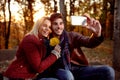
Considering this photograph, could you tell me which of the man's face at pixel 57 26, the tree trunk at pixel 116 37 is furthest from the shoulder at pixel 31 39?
the tree trunk at pixel 116 37

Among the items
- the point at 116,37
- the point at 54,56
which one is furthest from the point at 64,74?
the point at 116,37

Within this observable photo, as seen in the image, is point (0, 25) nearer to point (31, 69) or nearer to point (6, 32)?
point (6, 32)

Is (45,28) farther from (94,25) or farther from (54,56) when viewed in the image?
(94,25)

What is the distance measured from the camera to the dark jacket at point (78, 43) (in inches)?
172

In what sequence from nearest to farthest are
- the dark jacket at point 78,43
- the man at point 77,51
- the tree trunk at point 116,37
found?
the man at point 77,51
the dark jacket at point 78,43
the tree trunk at point 116,37

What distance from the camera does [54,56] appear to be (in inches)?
156

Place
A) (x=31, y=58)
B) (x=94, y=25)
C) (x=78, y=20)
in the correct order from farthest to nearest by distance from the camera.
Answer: (x=94, y=25) < (x=78, y=20) < (x=31, y=58)

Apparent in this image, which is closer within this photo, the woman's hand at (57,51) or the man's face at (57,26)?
the woman's hand at (57,51)

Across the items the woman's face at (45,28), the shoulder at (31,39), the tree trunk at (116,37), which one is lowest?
the tree trunk at (116,37)

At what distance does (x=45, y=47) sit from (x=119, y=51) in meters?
5.01

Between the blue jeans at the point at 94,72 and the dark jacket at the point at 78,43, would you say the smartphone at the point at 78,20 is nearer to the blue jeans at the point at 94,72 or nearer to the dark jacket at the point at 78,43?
the dark jacket at the point at 78,43

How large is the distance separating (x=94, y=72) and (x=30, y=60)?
95 cm

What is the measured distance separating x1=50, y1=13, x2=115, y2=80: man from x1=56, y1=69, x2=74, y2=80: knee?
13 millimetres

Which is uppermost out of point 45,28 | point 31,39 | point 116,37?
point 45,28
